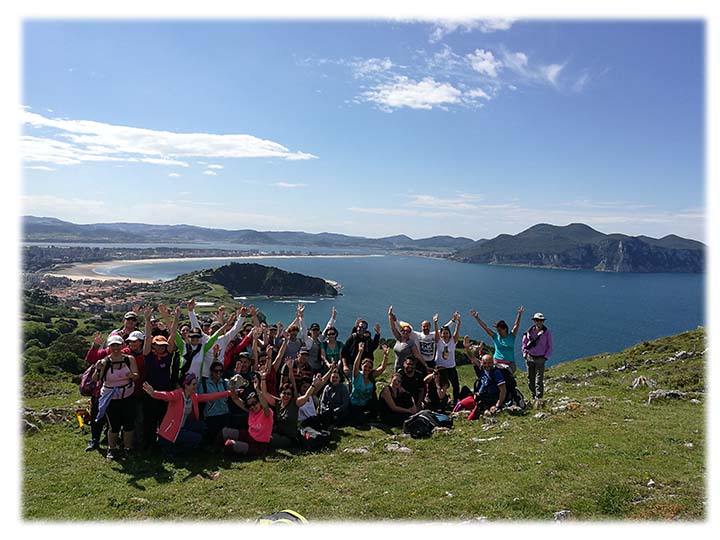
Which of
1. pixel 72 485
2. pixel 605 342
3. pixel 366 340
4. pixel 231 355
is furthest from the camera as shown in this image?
pixel 605 342

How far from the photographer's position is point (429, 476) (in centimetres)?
728

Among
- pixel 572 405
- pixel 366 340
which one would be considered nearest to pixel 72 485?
pixel 366 340

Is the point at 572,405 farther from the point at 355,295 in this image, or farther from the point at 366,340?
the point at 355,295

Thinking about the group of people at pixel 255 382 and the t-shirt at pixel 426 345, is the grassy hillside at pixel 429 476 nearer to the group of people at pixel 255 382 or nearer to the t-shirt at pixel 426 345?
the group of people at pixel 255 382

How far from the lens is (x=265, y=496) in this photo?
6629 mm

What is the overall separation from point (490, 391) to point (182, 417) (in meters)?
7.11

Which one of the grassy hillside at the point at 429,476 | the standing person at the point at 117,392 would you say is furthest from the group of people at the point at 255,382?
the grassy hillside at the point at 429,476

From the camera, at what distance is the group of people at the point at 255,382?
8438 mm

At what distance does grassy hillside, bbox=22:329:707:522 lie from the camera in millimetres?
6031

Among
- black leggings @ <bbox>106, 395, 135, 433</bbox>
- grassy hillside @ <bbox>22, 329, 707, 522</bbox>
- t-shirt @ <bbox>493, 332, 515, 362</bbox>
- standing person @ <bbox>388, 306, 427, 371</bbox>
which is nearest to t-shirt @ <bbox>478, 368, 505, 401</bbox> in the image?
grassy hillside @ <bbox>22, 329, 707, 522</bbox>

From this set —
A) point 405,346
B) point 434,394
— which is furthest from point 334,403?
point 434,394

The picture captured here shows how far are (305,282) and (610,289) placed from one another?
4557 inches

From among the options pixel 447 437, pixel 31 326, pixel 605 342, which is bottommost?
pixel 605 342

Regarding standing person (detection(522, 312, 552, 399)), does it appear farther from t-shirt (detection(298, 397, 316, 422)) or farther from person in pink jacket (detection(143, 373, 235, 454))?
person in pink jacket (detection(143, 373, 235, 454))
